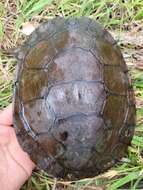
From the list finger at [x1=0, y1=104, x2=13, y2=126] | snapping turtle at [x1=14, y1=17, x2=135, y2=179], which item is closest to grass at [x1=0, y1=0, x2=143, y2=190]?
finger at [x1=0, y1=104, x2=13, y2=126]

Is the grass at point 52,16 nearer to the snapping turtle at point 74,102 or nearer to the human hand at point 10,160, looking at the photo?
the human hand at point 10,160

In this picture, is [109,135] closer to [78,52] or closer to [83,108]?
[83,108]

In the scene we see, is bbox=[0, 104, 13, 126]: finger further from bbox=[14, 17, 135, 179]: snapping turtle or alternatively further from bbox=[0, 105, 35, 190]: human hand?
bbox=[14, 17, 135, 179]: snapping turtle

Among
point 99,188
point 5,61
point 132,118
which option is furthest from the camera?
point 5,61

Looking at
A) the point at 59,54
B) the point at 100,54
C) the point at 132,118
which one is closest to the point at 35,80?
the point at 59,54

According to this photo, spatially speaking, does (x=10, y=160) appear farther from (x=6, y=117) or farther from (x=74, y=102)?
(x=74, y=102)

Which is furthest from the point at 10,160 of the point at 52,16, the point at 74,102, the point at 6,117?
the point at 52,16
